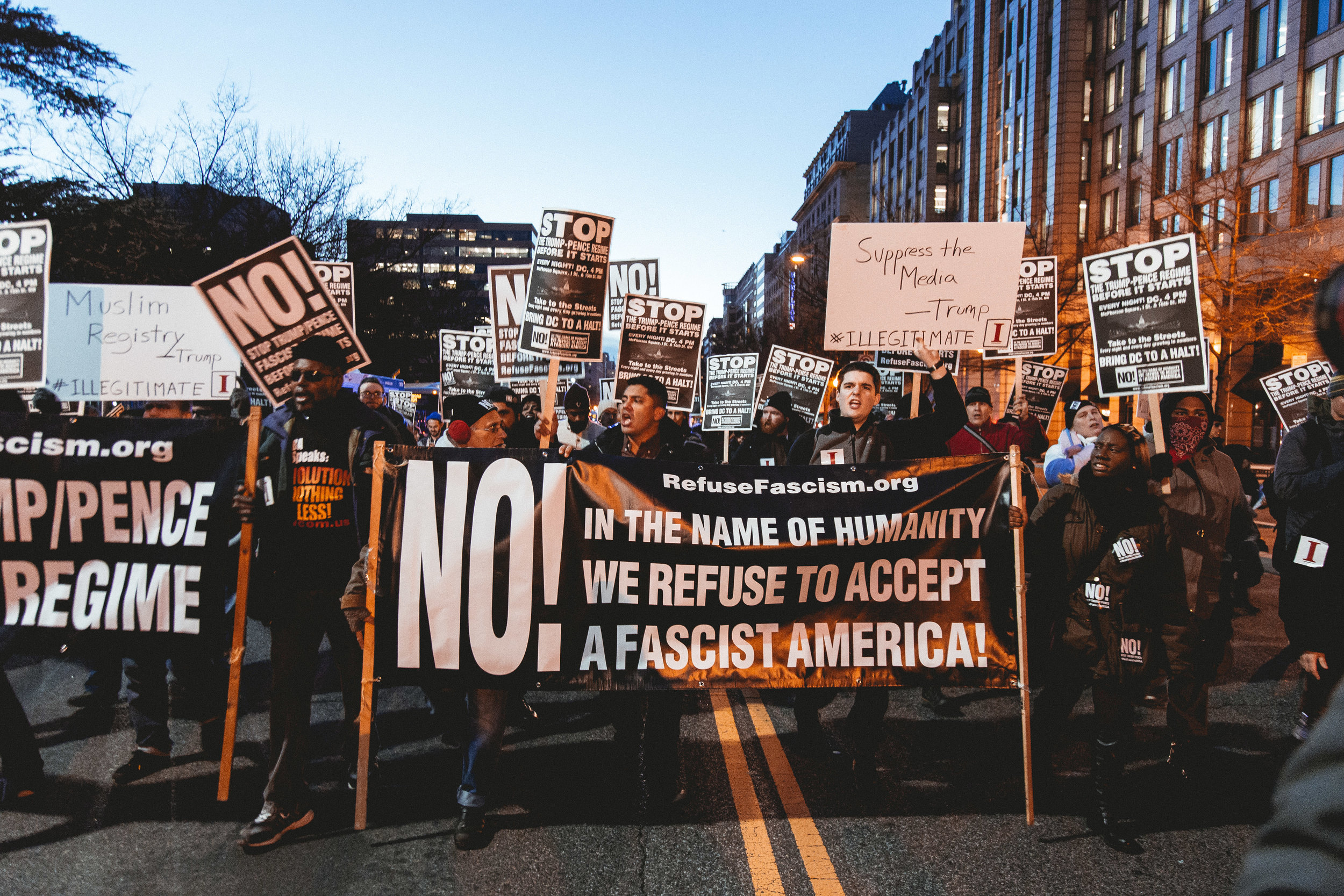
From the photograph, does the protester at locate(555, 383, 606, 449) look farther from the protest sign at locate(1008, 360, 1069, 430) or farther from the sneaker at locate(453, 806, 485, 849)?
the sneaker at locate(453, 806, 485, 849)

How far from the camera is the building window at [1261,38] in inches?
1252

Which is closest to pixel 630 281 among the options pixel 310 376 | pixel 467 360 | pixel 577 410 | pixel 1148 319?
pixel 467 360

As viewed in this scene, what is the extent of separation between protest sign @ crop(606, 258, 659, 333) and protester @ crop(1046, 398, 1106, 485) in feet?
20.9

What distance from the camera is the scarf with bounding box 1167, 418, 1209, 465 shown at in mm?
5004

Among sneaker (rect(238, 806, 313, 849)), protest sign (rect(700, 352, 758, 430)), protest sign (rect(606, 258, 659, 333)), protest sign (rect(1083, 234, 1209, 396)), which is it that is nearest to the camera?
sneaker (rect(238, 806, 313, 849))

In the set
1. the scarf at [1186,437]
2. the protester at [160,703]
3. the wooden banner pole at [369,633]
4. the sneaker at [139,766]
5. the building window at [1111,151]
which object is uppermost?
the building window at [1111,151]

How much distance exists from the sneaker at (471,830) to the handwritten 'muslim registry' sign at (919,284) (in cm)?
378

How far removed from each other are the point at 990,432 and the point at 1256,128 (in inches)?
1272

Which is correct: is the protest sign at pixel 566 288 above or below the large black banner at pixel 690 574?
above

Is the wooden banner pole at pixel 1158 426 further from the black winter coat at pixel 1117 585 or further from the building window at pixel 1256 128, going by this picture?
the building window at pixel 1256 128

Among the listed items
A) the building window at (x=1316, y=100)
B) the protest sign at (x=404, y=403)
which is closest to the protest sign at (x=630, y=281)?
the protest sign at (x=404, y=403)

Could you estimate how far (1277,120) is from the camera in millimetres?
31125

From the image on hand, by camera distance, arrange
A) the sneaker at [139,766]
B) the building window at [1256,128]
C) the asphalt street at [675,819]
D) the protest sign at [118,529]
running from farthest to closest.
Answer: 1. the building window at [1256,128]
2. the sneaker at [139,766]
3. the protest sign at [118,529]
4. the asphalt street at [675,819]

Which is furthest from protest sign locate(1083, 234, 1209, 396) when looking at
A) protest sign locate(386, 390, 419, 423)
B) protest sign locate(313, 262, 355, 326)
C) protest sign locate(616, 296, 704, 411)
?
protest sign locate(386, 390, 419, 423)
